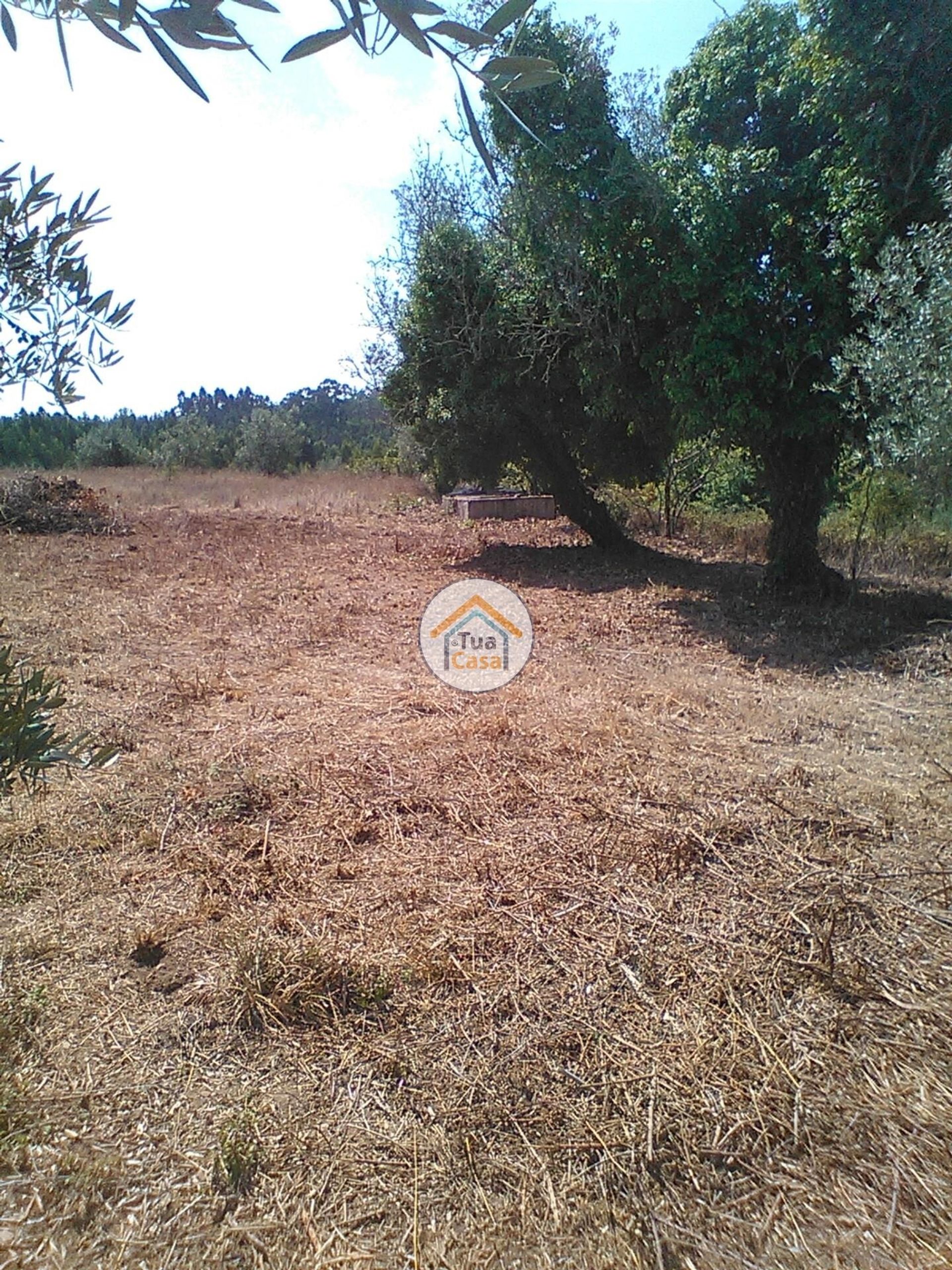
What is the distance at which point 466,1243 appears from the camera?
1232 millimetres

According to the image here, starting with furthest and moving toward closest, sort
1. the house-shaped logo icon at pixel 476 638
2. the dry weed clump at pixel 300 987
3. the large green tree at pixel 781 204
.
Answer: the large green tree at pixel 781 204
the house-shaped logo icon at pixel 476 638
the dry weed clump at pixel 300 987

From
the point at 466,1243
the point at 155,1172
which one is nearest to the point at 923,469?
the point at 466,1243

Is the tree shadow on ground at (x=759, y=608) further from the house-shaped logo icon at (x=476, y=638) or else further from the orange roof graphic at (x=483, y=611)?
the orange roof graphic at (x=483, y=611)

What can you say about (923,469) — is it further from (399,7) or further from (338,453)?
(338,453)

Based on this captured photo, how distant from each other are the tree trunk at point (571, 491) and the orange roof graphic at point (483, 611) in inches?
118

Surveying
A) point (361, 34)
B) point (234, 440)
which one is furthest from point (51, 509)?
point (234, 440)

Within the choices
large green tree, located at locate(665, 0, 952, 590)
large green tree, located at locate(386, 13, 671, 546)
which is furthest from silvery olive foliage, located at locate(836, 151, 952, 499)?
large green tree, located at locate(386, 13, 671, 546)

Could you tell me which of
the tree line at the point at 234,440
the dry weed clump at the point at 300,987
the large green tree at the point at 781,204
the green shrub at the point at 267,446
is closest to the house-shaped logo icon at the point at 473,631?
the large green tree at the point at 781,204

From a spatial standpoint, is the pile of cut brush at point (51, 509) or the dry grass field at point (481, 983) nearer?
the dry grass field at point (481, 983)

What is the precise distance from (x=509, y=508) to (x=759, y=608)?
20.3 feet

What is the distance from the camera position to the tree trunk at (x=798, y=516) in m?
6.16

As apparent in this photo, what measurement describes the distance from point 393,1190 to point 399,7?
1733 millimetres

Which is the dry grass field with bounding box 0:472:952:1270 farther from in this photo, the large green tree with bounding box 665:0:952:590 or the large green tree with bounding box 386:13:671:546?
the large green tree with bounding box 386:13:671:546

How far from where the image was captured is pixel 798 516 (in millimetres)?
6387
